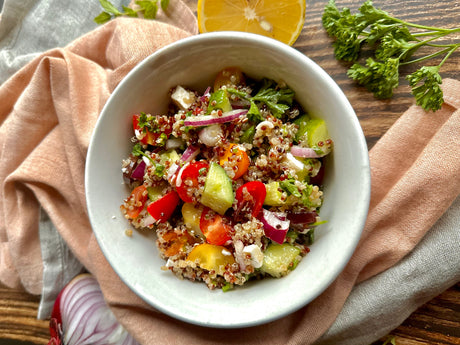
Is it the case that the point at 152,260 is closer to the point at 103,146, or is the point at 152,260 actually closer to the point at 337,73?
the point at 103,146

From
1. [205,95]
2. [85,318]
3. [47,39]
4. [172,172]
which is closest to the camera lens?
[172,172]

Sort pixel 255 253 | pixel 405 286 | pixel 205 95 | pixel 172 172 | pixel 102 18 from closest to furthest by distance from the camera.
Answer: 1. pixel 255 253
2. pixel 172 172
3. pixel 205 95
4. pixel 405 286
5. pixel 102 18

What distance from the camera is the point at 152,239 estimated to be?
1592mm

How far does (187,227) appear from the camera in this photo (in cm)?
148

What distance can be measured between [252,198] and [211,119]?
0.33m

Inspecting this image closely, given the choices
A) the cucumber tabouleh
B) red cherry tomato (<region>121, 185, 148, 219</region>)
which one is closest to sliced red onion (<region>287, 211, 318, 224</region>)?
the cucumber tabouleh

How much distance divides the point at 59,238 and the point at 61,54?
0.97 m

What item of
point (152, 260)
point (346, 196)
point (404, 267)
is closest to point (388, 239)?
point (404, 267)

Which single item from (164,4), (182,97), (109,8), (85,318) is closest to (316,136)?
(182,97)

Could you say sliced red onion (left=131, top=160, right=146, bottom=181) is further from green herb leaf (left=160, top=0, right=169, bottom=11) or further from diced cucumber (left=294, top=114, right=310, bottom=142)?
green herb leaf (left=160, top=0, right=169, bottom=11)

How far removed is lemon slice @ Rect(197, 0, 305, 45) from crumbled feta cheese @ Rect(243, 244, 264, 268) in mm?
959

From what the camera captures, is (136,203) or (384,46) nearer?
(136,203)

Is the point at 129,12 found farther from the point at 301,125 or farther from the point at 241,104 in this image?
the point at 301,125

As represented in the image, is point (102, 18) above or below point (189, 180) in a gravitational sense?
above
